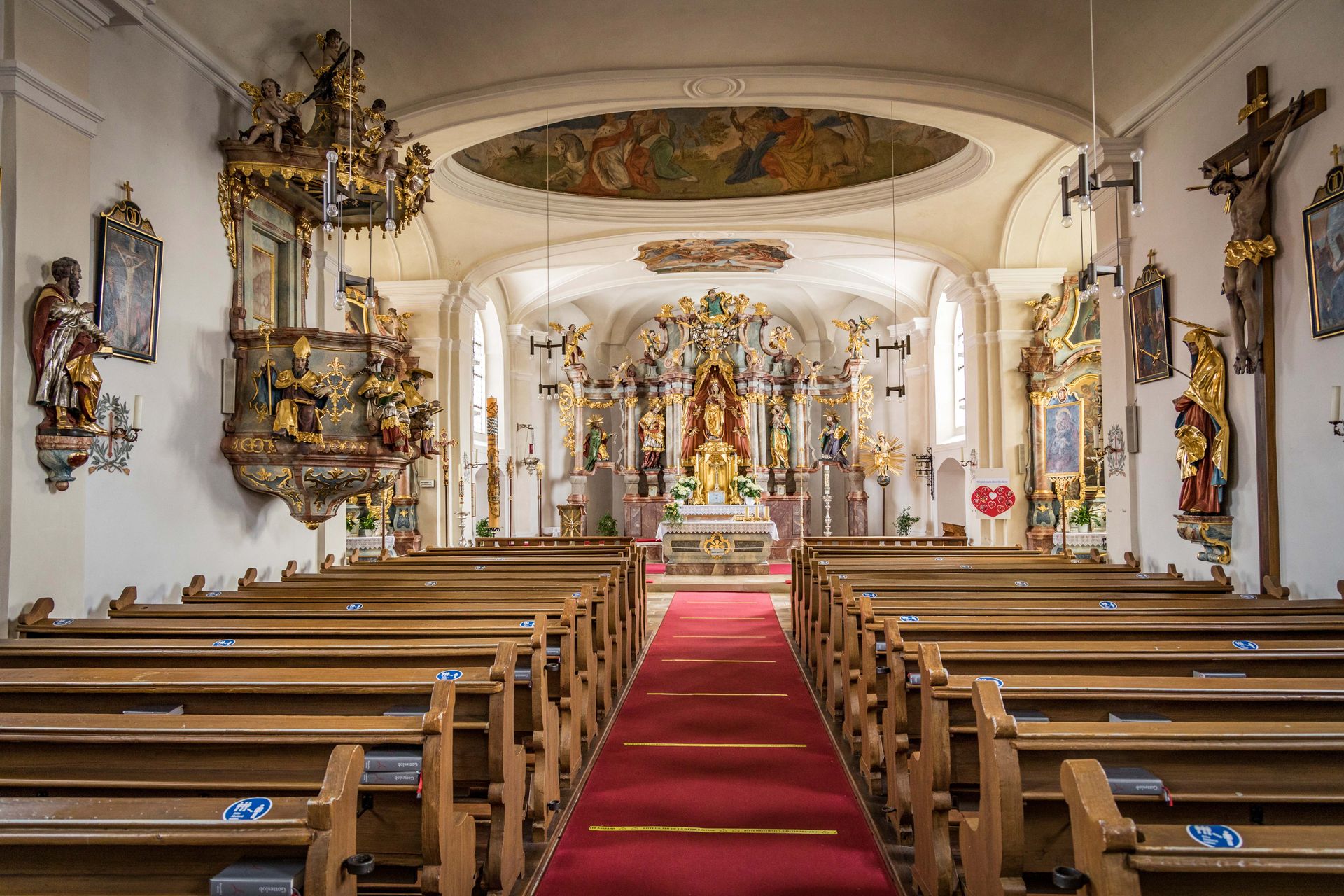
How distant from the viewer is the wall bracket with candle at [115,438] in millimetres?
4961

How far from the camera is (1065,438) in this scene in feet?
40.3

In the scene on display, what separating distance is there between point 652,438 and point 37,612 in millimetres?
15225

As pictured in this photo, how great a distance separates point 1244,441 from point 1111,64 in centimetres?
354

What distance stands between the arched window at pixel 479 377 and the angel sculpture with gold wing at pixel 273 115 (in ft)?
32.8

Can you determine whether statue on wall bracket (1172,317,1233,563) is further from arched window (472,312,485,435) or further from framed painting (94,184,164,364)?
arched window (472,312,485,435)

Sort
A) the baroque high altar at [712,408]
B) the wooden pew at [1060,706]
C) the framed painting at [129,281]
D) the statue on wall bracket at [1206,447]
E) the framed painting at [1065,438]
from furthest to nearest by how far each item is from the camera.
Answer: the baroque high altar at [712,408], the framed painting at [1065,438], the statue on wall bracket at [1206,447], the framed painting at [129,281], the wooden pew at [1060,706]

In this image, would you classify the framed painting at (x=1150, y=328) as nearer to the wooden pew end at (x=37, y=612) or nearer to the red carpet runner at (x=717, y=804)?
the red carpet runner at (x=717, y=804)

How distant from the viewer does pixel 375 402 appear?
6.23 meters

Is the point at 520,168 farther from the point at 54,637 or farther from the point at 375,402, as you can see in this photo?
the point at 54,637

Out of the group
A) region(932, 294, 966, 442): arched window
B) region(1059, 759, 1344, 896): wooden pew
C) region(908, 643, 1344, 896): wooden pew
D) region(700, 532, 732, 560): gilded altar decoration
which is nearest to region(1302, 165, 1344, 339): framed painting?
region(908, 643, 1344, 896): wooden pew

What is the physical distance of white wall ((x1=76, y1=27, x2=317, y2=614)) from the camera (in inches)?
200

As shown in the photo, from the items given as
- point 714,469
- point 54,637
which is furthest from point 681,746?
point 714,469

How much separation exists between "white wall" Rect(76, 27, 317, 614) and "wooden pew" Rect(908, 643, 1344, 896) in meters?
4.45

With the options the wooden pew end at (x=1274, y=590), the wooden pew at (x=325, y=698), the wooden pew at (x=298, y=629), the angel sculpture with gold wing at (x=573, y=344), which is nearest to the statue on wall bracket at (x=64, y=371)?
the wooden pew at (x=298, y=629)
